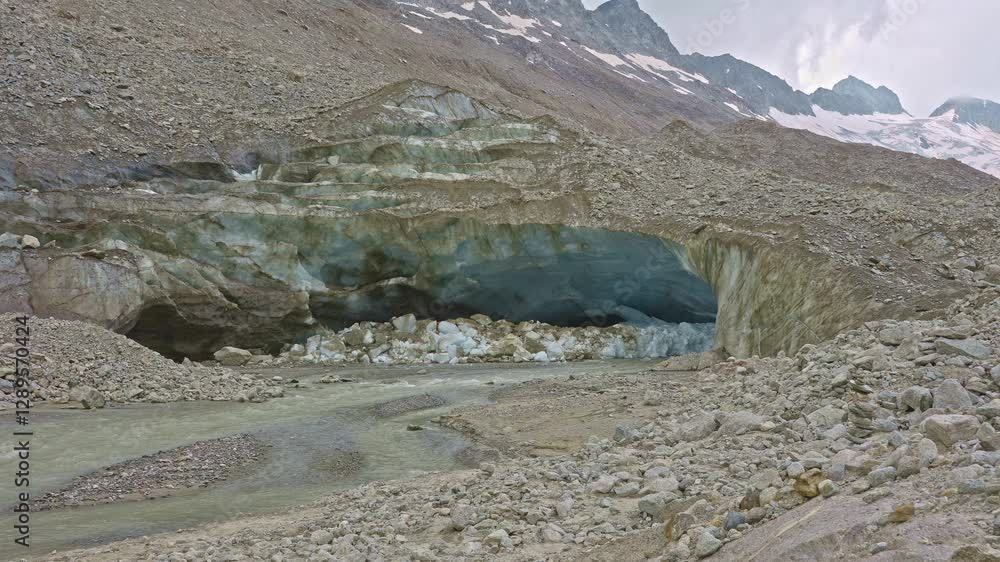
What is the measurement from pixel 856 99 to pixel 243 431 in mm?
191291

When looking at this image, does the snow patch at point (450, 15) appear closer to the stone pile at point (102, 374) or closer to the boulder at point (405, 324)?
the boulder at point (405, 324)

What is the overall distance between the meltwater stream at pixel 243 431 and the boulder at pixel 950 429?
5.93 m

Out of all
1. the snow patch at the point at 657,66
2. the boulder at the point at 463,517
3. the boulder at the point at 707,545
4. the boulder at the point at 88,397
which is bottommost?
the boulder at the point at 88,397

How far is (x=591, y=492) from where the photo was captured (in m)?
5.54

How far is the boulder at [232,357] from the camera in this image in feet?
67.1

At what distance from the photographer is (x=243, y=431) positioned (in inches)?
459

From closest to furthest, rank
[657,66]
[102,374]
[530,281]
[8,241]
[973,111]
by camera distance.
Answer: [102,374], [8,241], [530,281], [657,66], [973,111]

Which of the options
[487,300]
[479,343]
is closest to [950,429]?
[479,343]

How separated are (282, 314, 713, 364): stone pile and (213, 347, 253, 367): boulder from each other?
1.21 metres

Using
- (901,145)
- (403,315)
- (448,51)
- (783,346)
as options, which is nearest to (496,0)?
(448,51)

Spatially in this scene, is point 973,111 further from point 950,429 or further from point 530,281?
point 950,429

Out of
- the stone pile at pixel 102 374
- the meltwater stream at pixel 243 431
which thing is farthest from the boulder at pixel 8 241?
the meltwater stream at pixel 243 431

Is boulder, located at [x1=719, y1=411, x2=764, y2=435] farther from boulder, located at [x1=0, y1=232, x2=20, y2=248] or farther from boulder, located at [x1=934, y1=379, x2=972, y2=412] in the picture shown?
boulder, located at [x1=0, y1=232, x2=20, y2=248]

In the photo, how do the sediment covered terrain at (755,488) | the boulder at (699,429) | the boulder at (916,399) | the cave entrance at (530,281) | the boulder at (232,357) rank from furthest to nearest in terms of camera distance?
the cave entrance at (530,281) → the boulder at (232,357) → the boulder at (699,429) → the boulder at (916,399) → the sediment covered terrain at (755,488)
